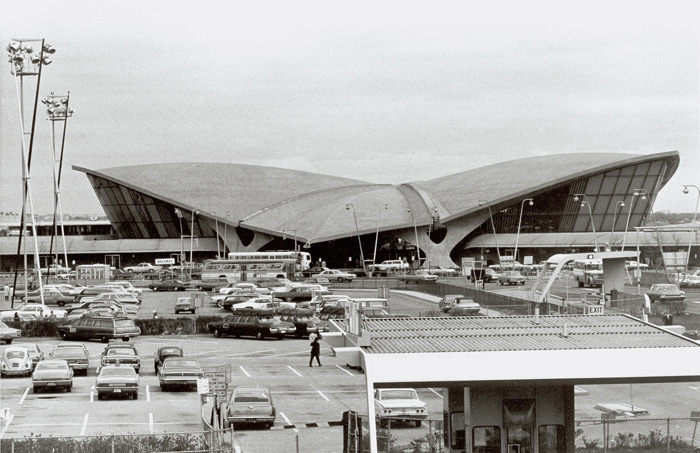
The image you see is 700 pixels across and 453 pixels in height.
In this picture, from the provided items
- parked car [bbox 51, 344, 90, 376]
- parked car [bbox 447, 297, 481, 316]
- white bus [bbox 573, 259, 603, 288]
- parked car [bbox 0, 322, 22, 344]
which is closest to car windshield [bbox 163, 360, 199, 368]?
parked car [bbox 51, 344, 90, 376]

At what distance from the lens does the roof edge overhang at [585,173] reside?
96.3 metres

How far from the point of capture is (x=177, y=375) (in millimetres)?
30516

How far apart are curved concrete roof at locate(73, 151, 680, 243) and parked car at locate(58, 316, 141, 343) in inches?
2074

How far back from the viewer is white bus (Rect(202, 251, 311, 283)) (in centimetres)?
7775

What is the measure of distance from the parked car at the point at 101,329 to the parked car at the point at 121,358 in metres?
9.57

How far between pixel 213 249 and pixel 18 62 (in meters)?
49.9

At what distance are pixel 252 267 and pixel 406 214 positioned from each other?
2408cm

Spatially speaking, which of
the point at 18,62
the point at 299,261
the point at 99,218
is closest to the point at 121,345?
the point at 18,62

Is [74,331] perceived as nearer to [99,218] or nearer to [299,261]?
[299,261]

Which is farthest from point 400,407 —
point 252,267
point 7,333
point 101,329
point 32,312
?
point 252,267

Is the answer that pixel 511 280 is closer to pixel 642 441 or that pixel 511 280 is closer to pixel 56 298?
pixel 56 298

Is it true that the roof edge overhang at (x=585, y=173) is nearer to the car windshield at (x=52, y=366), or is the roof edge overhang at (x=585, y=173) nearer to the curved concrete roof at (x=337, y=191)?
the curved concrete roof at (x=337, y=191)

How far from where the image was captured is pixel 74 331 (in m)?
45.4

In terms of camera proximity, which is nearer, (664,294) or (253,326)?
(253,326)
